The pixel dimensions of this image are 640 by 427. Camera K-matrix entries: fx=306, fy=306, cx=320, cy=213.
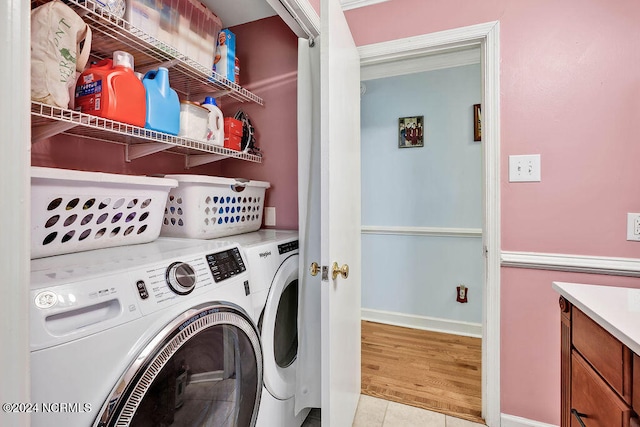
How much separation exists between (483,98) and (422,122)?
1191mm

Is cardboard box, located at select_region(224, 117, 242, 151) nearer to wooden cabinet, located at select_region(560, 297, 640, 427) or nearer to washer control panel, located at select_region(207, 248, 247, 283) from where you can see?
washer control panel, located at select_region(207, 248, 247, 283)

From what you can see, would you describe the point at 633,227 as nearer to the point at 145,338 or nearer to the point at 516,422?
the point at 516,422

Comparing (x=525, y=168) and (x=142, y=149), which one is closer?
(x=142, y=149)

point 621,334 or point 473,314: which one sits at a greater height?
point 621,334

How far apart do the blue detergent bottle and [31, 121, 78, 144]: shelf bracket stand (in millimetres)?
221

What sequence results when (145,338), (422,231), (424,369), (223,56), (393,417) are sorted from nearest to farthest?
1. (145,338)
2. (223,56)
3. (393,417)
4. (424,369)
5. (422,231)

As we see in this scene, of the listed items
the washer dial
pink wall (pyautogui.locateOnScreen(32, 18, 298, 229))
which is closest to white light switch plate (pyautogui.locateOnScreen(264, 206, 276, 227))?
pink wall (pyautogui.locateOnScreen(32, 18, 298, 229))

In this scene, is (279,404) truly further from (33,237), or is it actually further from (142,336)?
(33,237)

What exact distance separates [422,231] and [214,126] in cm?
199

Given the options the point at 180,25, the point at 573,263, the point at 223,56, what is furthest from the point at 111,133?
the point at 573,263

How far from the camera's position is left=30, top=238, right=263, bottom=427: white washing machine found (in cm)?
53

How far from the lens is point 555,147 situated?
4.60 ft

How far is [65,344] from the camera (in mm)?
533

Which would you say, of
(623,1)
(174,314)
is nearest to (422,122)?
(623,1)
